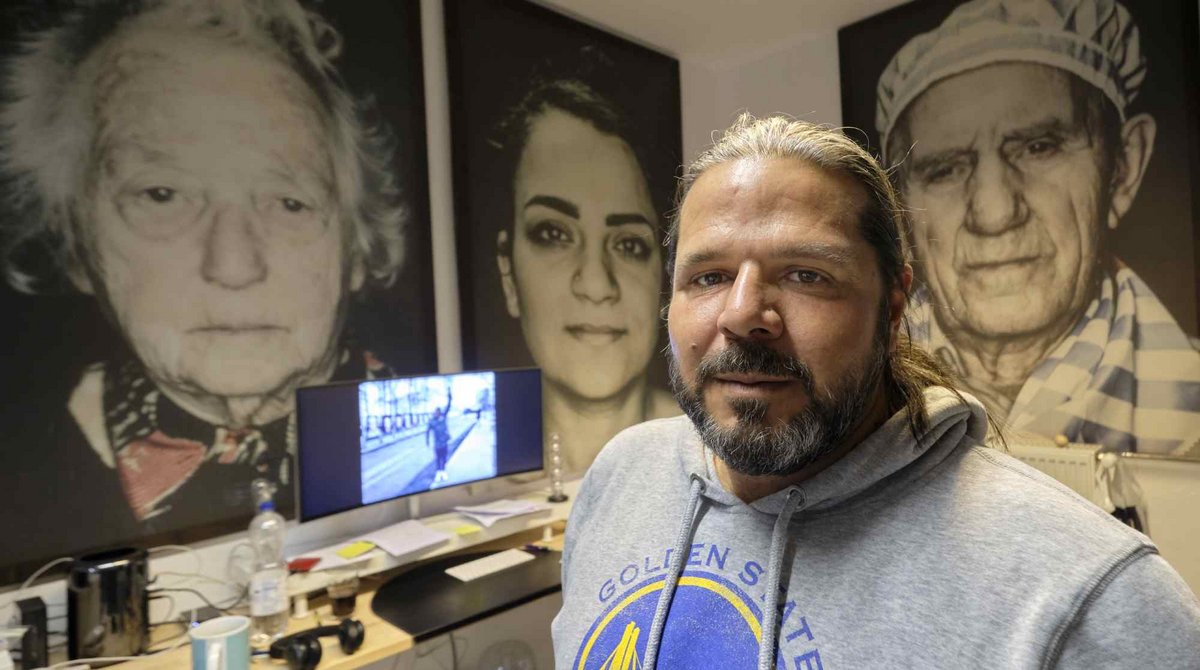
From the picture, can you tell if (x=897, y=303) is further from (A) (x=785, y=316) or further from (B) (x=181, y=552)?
(B) (x=181, y=552)

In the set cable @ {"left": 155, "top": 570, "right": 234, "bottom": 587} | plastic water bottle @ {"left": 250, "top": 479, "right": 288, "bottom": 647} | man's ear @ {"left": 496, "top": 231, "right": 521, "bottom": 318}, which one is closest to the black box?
cable @ {"left": 155, "top": 570, "right": 234, "bottom": 587}

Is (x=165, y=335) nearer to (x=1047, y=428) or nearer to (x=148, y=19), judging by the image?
(x=148, y=19)

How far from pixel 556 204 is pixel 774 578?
200 centimetres

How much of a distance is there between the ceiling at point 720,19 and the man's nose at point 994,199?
84cm

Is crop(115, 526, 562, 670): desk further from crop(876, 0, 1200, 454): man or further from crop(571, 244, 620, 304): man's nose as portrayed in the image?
crop(876, 0, 1200, 454): man

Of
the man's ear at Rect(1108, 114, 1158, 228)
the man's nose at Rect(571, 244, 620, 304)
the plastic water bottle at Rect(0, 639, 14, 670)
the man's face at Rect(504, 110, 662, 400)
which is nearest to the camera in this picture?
the plastic water bottle at Rect(0, 639, 14, 670)

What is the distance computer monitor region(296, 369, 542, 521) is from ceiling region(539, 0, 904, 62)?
160 cm

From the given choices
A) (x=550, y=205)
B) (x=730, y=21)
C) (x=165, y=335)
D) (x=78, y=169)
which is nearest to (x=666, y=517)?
(x=165, y=335)

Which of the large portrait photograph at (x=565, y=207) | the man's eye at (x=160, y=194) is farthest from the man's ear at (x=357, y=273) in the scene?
the man's eye at (x=160, y=194)

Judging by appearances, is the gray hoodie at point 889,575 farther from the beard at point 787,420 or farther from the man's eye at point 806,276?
the man's eye at point 806,276

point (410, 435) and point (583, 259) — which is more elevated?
point (583, 259)

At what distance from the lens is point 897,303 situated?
81 centimetres

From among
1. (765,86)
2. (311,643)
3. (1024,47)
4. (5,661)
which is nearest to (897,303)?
(311,643)

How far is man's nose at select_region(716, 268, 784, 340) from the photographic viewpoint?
2.38 feet
